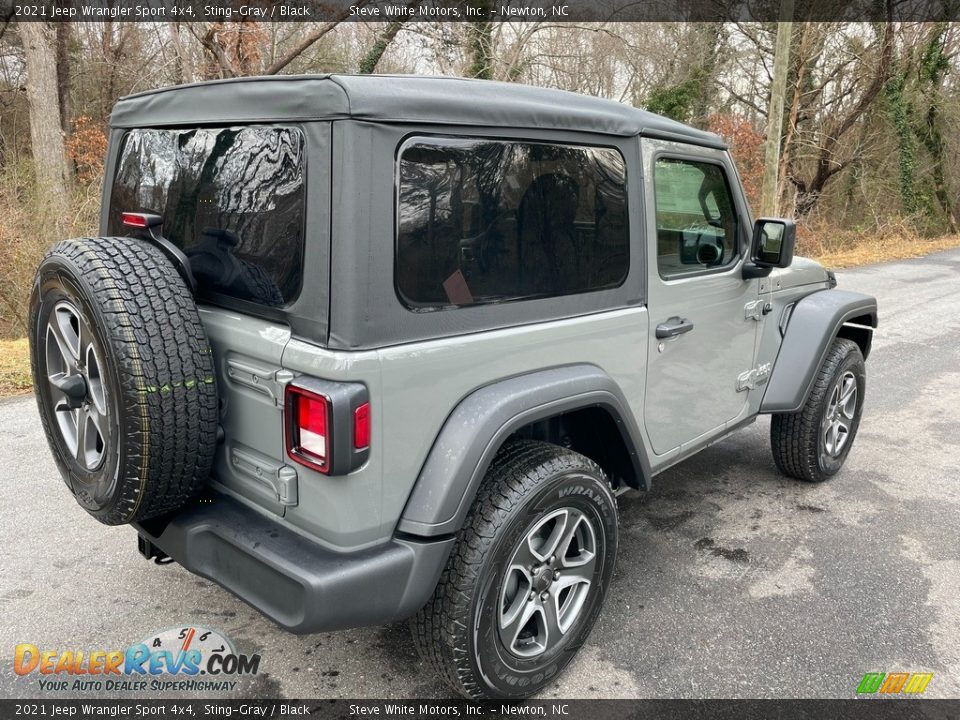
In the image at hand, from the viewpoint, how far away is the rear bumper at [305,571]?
202 cm

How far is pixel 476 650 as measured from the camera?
7.48 feet

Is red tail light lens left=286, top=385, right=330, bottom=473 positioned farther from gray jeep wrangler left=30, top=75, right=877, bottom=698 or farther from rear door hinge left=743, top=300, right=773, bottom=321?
rear door hinge left=743, top=300, right=773, bottom=321

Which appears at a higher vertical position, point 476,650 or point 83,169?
point 83,169

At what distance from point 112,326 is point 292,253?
1.75ft

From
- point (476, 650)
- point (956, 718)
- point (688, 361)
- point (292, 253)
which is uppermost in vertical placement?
point (292, 253)

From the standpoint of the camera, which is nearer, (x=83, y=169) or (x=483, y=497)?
(x=483, y=497)

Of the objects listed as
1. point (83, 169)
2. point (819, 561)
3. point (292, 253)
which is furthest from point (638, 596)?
point (83, 169)

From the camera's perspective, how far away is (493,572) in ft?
7.53

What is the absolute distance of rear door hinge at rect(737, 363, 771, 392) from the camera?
365 centimetres

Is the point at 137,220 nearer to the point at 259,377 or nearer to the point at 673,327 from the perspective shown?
the point at 259,377

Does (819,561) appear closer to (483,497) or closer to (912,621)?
(912,621)

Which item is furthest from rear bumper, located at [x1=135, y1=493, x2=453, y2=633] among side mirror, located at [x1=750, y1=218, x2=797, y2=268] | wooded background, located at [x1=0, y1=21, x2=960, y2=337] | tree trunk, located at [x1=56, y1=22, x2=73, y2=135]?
tree trunk, located at [x1=56, y1=22, x2=73, y2=135]

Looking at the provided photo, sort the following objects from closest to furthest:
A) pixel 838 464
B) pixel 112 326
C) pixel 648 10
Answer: pixel 112 326 < pixel 838 464 < pixel 648 10

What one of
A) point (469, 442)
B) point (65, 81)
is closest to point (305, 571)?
point (469, 442)
